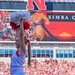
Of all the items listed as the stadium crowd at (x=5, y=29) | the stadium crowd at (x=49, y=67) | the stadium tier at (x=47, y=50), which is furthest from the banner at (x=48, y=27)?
the stadium crowd at (x=49, y=67)

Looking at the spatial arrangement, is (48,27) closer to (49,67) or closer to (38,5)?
(38,5)

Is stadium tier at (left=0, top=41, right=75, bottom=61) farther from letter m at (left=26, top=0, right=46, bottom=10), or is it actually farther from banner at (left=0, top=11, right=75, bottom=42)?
letter m at (left=26, top=0, right=46, bottom=10)

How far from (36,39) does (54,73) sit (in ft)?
6.29

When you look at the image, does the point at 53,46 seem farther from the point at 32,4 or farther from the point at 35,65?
the point at 32,4

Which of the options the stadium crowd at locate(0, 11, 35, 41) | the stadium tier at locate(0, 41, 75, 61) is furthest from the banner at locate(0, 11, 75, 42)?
the stadium tier at locate(0, 41, 75, 61)

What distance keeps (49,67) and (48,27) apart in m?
2.09

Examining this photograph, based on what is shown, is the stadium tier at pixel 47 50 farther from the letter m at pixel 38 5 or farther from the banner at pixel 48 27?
the letter m at pixel 38 5

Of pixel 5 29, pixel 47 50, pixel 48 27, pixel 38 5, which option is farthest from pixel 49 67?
pixel 38 5

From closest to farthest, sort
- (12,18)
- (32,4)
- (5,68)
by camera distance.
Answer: (12,18) < (5,68) < (32,4)

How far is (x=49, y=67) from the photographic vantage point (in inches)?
674

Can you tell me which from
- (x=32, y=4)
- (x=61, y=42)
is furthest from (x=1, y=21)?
(x=61, y=42)

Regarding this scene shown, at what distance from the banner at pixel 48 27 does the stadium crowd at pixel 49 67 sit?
1193 millimetres

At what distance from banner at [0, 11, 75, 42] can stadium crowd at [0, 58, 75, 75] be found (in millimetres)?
1193

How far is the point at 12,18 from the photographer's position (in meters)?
2.05
